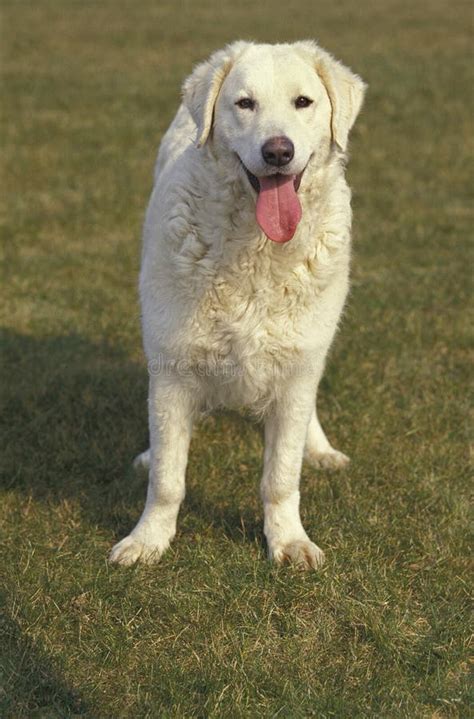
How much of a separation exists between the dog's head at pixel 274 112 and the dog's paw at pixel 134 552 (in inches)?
52.8

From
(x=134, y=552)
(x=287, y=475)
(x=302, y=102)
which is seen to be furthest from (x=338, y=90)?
(x=134, y=552)

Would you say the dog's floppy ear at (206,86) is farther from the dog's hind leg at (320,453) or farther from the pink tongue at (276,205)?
the dog's hind leg at (320,453)

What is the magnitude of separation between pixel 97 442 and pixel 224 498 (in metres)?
0.82

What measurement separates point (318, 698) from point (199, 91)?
7.00ft

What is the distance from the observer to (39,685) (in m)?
3.19

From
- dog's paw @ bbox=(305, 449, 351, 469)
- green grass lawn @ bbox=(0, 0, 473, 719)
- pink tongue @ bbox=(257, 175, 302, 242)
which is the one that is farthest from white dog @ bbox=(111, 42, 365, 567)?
dog's paw @ bbox=(305, 449, 351, 469)

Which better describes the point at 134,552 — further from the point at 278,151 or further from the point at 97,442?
the point at 278,151

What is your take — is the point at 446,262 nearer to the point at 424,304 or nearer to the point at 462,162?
the point at 424,304

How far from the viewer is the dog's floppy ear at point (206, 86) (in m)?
3.58

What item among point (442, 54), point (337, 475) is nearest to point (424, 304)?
point (337, 475)

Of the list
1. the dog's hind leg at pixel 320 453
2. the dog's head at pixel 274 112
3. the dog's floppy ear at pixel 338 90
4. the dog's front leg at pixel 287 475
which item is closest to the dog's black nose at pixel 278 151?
the dog's head at pixel 274 112

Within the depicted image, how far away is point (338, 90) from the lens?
144 inches

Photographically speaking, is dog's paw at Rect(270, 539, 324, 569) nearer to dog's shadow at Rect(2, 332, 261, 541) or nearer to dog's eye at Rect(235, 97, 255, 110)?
dog's shadow at Rect(2, 332, 261, 541)

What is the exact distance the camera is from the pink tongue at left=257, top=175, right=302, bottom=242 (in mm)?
3451
